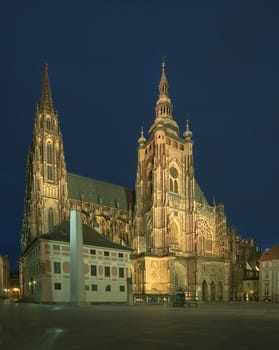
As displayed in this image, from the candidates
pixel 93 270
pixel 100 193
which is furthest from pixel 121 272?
pixel 100 193

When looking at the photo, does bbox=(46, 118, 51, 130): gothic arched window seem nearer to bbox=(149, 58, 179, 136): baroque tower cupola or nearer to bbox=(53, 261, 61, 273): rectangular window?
bbox=(149, 58, 179, 136): baroque tower cupola

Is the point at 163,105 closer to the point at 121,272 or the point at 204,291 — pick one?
the point at 204,291

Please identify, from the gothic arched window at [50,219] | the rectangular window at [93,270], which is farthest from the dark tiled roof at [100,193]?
the rectangular window at [93,270]

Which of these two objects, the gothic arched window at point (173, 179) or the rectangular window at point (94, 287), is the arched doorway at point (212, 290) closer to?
the gothic arched window at point (173, 179)

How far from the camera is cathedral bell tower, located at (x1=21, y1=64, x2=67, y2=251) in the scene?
225 feet

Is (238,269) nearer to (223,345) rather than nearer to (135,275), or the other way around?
(135,275)

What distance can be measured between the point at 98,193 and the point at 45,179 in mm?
14639

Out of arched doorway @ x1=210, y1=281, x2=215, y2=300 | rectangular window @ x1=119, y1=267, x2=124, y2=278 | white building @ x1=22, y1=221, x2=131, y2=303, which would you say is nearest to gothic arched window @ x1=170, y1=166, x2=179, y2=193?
arched doorway @ x1=210, y1=281, x2=215, y2=300

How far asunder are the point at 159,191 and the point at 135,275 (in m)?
15.2

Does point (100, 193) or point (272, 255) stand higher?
point (100, 193)

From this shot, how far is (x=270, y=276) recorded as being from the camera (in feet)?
226

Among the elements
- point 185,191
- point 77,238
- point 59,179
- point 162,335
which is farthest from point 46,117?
point 162,335

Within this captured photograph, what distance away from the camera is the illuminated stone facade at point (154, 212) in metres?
68.5

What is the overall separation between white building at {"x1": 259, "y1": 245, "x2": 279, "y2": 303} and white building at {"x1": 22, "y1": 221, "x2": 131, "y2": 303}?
29.1m
